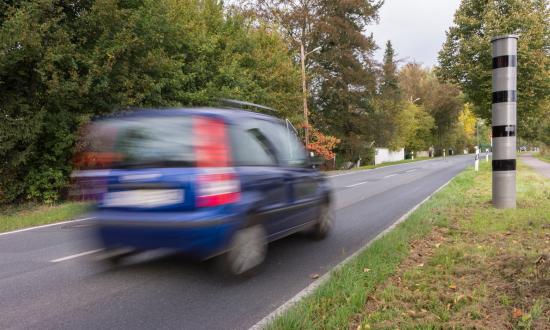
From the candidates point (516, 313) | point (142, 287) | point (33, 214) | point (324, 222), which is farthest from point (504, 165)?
point (33, 214)

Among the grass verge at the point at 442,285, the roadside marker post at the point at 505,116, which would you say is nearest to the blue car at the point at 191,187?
the grass verge at the point at 442,285

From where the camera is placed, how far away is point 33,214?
9.04 metres

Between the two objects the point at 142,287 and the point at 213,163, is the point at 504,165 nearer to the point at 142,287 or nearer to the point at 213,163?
the point at 213,163

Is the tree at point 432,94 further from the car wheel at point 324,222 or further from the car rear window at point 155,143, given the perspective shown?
the car rear window at point 155,143

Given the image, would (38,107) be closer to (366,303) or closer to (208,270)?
(208,270)

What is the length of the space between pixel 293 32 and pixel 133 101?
20.7m

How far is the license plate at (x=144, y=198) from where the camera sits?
3605mm

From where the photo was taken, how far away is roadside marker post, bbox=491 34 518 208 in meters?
7.01

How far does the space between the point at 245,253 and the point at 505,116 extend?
20.0ft

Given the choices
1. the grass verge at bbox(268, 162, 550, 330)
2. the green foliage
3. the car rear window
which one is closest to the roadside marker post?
the grass verge at bbox(268, 162, 550, 330)

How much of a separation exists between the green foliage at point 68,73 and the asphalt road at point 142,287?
4983 millimetres

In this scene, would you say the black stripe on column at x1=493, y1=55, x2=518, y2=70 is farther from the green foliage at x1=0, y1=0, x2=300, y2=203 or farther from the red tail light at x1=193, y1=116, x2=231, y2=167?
the green foliage at x1=0, y1=0, x2=300, y2=203

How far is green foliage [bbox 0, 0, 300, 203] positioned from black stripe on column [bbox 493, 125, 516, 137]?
9546 millimetres

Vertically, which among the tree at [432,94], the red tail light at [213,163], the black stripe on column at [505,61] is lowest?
the red tail light at [213,163]
